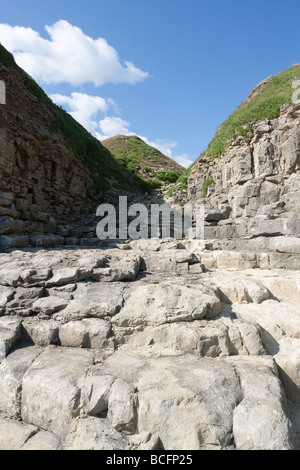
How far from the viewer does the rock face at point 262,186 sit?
9664mm

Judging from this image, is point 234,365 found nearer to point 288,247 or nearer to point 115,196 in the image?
point 288,247

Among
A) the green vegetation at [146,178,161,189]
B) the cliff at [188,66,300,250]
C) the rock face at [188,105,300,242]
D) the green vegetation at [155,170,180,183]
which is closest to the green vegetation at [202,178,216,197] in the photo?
the cliff at [188,66,300,250]

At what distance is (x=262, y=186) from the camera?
35.5 feet

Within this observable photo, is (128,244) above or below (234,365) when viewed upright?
above

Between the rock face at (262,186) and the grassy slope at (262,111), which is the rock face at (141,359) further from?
the grassy slope at (262,111)

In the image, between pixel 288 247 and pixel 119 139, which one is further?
pixel 119 139

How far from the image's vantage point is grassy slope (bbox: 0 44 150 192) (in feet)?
44.9

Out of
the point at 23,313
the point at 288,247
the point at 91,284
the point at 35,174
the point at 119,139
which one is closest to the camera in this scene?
the point at 23,313

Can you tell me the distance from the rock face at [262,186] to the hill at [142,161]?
12607 mm

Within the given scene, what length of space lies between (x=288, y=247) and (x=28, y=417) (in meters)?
7.88

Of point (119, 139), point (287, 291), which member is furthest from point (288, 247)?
point (119, 139)

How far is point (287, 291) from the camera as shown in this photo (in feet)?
19.7

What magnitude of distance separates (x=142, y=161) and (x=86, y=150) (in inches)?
470

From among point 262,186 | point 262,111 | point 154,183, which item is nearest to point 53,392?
point 262,186
